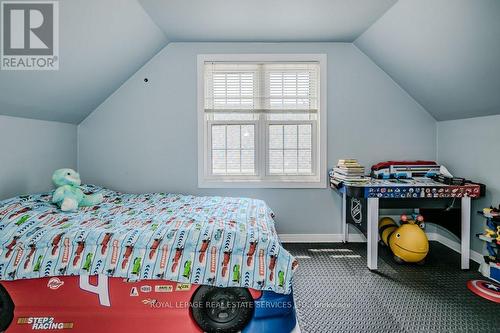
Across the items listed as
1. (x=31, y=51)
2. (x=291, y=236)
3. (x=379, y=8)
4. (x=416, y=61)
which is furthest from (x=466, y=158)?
(x=31, y=51)

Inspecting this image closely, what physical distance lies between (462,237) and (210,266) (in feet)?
8.17

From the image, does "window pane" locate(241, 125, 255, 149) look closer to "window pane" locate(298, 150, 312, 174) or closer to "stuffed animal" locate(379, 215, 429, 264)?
"window pane" locate(298, 150, 312, 174)

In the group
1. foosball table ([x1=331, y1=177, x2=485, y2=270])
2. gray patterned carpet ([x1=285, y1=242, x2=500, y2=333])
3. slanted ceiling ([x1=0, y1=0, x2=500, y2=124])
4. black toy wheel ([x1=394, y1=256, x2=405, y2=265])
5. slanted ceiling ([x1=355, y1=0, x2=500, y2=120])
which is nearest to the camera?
gray patterned carpet ([x1=285, y1=242, x2=500, y2=333])

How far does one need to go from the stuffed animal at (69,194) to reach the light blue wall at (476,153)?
3.74m

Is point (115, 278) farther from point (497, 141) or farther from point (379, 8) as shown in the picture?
point (497, 141)

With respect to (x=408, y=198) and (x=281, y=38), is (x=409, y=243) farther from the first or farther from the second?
(x=281, y=38)

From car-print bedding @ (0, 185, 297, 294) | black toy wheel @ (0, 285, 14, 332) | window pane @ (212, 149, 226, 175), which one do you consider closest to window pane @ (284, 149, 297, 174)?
window pane @ (212, 149, 226, 175)

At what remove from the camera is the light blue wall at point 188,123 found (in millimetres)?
3416

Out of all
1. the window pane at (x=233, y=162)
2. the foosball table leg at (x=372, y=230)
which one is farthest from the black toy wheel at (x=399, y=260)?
the window pane at (x=233, y=162)

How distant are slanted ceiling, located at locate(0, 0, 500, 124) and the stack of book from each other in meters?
1.15

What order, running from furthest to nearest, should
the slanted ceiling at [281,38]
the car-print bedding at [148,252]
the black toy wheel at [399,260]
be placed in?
the black toy wheel at [399,260] → the slanted ceiling at [281,38] → the car-print bedding at [148,252]

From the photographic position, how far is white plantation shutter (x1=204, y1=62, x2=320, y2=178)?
3494 mm

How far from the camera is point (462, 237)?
8.96 feet

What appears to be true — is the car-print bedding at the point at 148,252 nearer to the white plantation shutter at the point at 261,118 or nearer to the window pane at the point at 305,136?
the white plantation shutter at the point at 261,118
